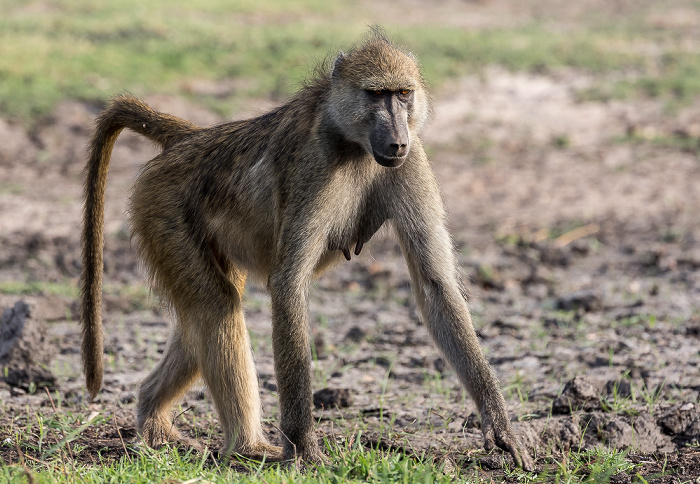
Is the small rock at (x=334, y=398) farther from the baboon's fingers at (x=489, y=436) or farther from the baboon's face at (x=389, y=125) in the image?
the baboon's face at (x=389, y=125)

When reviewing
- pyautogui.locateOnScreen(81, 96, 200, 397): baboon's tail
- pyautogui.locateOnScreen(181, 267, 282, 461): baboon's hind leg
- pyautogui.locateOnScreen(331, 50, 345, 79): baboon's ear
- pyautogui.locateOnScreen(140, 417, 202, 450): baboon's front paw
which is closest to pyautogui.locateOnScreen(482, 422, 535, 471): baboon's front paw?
pyautogui.locateOnScreen(181, 267, 282, 461): baboon's hind leg

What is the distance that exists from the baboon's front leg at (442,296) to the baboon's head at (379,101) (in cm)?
37

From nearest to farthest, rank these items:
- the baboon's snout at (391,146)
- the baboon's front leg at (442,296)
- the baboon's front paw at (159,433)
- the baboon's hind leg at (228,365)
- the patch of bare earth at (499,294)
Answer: the baboon's snout at (391,146)
the baboon's front leg at (442,296)
the baboon's hind leg at (228,365)
the baboon's front paw at (159,433)
the patch of bare earth at (499,294)

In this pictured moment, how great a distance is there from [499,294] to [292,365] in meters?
3.27

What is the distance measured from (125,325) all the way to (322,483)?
2.97 metres

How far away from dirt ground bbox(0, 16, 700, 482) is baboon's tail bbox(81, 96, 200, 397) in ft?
1.16

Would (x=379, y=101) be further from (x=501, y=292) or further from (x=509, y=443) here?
(x=501, y=292)

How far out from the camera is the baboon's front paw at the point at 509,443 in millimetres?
3408

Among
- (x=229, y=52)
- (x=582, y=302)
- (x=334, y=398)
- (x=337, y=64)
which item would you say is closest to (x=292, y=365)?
(x=334, y=398)

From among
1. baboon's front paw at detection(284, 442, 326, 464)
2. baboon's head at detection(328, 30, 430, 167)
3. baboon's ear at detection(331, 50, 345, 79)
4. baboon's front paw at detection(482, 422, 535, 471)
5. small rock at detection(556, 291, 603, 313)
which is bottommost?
baboon's front paw at detection(284, 442, 326, 464)

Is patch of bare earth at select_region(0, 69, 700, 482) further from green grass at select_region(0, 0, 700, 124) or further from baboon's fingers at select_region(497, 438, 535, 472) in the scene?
green grass at select_region(0, 0, 700, 124)

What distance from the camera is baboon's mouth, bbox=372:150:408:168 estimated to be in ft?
11.2

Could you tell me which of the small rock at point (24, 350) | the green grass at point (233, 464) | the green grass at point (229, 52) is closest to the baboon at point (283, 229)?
the green grass at point (233, 464)

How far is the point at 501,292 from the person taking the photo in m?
6.57
